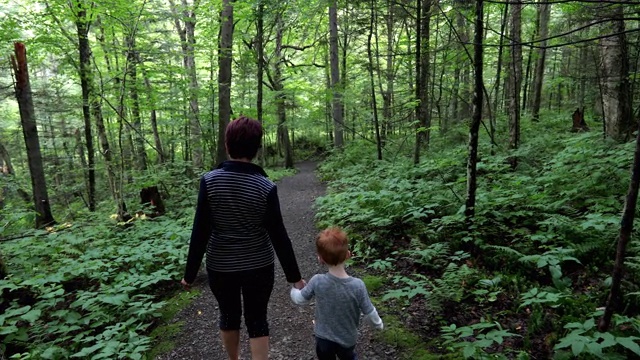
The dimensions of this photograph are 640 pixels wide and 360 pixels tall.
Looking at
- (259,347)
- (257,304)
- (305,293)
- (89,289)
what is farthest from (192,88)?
(305,293)

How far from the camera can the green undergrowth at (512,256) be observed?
9.07 ft

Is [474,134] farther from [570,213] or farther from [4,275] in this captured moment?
[4,275]

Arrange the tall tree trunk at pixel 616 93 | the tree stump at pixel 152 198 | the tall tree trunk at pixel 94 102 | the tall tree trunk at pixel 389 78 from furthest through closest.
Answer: the tree stump at pixel 152 198 → the tall tree trunk at pixel 389 78 → the tall tree trunk at pixel 94 102 → the tall tree trunk at pixel 616 93

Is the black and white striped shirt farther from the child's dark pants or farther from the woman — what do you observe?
the child's dark pants

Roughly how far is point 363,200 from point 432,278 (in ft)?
9.10

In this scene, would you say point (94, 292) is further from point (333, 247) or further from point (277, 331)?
point (333, 247)

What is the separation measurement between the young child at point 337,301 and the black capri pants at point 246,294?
45 centimetres

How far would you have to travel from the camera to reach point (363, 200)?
676 centimetres

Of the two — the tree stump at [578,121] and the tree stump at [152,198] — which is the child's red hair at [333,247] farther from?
the tree stump at [578,121]

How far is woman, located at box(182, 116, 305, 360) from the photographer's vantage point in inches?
93.1

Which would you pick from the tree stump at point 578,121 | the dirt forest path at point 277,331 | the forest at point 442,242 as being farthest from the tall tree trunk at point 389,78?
the tree stump at point 578,121

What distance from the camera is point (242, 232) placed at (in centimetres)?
242

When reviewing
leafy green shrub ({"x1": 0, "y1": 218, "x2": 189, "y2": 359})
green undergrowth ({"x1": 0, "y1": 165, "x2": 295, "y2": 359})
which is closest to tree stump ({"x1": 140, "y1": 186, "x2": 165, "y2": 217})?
green undergrowth ({"x1": 0, "y1": 165, "x2": 295, "y2": 359})

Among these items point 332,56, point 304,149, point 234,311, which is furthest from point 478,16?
point 304,149
